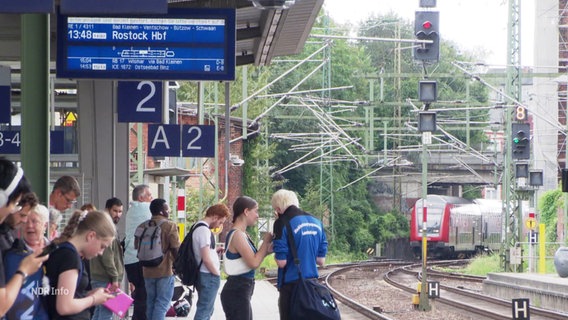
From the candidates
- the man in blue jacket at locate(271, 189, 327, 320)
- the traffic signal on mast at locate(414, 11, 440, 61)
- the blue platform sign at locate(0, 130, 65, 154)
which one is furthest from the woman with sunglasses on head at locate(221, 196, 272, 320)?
the traffic signal on mast at locate(414, 11, 440, 61)

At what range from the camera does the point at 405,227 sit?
69.5 metres

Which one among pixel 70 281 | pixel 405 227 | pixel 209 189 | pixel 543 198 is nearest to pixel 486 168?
pixel 405 227

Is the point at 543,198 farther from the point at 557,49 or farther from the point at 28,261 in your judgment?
A: the point at 28,261

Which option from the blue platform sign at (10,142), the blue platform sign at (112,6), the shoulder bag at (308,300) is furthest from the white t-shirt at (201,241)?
the blue platform sign at (10,142)

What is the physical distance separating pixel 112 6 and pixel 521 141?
23.8 m

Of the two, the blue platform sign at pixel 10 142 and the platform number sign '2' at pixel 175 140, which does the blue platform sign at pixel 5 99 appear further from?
the platform number sign '2' at pixel 175 140

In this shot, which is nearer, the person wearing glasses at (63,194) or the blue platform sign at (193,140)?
the person wearing glasses at (63,194)

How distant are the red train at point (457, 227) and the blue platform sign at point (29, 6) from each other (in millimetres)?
43626

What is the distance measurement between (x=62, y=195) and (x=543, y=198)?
44.2 meters

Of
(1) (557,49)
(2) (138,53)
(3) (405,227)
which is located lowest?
(3) (405,227)

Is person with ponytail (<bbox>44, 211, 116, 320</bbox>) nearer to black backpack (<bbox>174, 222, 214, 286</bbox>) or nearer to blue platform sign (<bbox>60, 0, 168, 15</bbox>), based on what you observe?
blue platform sign (<bbox>60, 0, 168, 15</bbox>)

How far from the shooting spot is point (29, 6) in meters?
8.16

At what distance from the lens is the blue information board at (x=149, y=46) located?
12.7 m

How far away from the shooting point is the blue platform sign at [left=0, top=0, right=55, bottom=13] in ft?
26.6
